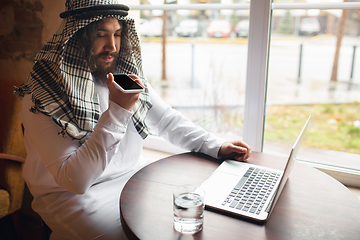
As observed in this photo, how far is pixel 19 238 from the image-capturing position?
170 centimetres

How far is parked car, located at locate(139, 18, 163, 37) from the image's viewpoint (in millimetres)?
2327

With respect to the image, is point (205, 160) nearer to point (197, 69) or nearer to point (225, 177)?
point (225, 177)

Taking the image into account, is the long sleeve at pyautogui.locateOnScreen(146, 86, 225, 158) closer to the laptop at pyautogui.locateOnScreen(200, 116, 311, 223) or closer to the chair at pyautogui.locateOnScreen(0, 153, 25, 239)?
the laptop at pyautogui.locateOnScreen(200, 116, 311, 223)

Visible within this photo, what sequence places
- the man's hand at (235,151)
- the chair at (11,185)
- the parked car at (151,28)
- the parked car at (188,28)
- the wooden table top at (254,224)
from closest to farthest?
the wooden table top at (254,224)
the man's hand at (235,151)
the chair at (11,185)
the parked car at (188,28)
the parked car at (151,28)

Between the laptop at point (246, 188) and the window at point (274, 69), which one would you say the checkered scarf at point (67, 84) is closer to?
the laptop at point (246, 188)

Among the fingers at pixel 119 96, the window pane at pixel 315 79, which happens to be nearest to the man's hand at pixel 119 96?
the fingers at pixel 119 96

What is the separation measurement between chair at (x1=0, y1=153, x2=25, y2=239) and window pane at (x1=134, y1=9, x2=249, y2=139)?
1.26 m

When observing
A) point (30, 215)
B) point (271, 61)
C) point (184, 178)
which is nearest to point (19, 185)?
point (30, 215)

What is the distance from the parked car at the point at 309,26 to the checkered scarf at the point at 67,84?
3.57 feet

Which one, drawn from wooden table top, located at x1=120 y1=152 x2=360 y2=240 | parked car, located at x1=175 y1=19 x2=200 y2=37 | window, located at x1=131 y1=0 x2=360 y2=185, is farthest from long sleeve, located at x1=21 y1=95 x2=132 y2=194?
parked car, located at x1=175 y1=19 x2=200 y2=37

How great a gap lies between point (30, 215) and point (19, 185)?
0.54 m

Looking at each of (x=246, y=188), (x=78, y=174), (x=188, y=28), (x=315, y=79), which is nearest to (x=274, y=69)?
(x=315, y=79)

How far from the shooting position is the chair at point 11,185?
5.24 feet

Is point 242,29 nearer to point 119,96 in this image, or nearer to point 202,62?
point 202,62
